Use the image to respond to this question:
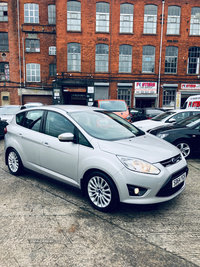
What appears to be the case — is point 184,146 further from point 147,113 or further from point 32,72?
point 32,72

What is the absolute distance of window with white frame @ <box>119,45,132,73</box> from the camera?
2286 centimetres

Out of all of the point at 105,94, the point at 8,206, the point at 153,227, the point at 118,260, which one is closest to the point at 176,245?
the point at 153,227

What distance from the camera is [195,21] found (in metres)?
22.8

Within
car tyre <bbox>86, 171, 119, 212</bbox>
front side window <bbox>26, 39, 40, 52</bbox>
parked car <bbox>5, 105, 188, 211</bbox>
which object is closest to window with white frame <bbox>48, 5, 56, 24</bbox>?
front side window <bbox>26, 39, 40, 52</bbox>

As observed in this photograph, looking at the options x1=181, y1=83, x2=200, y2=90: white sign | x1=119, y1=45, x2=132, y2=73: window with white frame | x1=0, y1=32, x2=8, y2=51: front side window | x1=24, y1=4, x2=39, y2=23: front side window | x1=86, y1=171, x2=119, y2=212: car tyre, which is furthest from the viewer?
x1=0, y1=32, x2=8, y2=51: front side window

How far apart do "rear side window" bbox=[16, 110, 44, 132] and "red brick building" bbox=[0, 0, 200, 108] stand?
18263 millimetres

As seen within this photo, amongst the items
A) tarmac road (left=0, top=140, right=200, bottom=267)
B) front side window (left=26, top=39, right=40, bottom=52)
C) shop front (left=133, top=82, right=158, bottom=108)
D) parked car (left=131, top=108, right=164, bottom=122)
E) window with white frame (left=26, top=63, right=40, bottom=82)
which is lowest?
tarmac road (left=0, top=140, right=200, bottom=267)

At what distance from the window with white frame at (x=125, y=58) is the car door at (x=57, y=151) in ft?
66.3

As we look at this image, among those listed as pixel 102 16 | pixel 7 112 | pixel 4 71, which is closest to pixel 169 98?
pixel 102 16

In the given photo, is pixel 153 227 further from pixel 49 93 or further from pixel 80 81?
pixel 49 93

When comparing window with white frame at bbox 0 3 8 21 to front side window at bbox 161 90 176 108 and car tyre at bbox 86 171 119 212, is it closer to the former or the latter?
front side window at bbox 161 90 176 108

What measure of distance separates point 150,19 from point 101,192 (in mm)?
23618

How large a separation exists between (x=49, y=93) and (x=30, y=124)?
74.3 ft

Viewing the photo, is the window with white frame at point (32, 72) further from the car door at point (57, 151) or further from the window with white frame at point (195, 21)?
the car door at point (57, 151)
